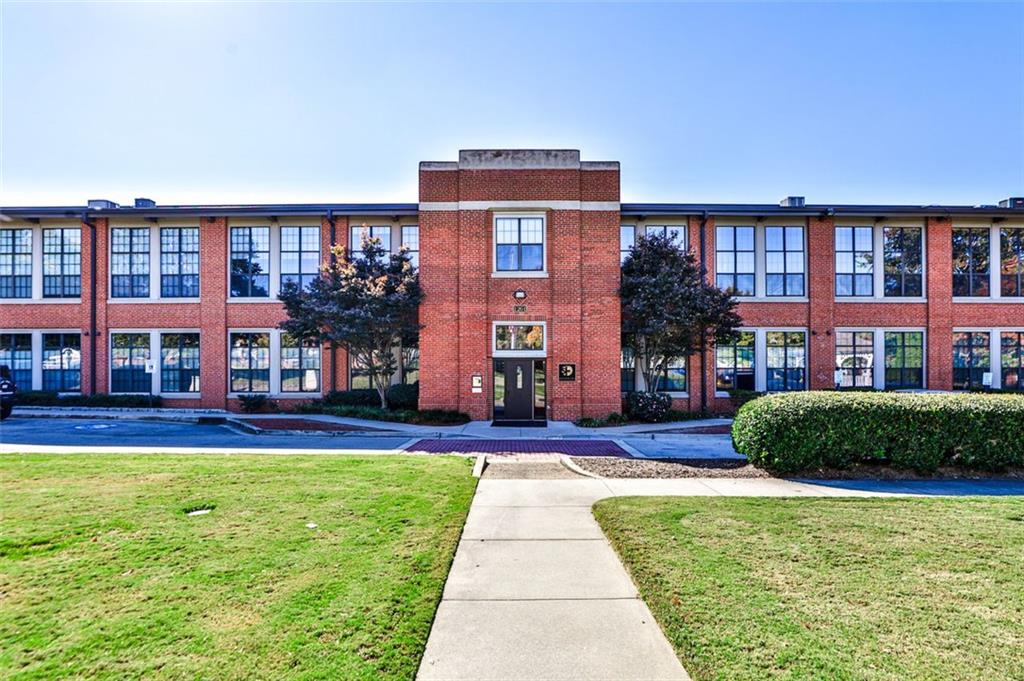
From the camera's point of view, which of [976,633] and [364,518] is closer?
[976,633]

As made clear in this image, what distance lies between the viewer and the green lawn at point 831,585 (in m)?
3.31

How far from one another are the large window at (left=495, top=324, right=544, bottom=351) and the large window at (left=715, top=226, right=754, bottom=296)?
862 cm

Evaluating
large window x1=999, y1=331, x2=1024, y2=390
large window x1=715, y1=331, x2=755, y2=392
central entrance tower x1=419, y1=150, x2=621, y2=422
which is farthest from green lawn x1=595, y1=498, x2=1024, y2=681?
large window x1=999, y1=331, x2=1024, y2=390

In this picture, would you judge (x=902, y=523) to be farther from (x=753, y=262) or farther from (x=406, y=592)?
(x=753, y=262)

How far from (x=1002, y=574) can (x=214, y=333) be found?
77.7ft

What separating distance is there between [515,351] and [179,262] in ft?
50.3

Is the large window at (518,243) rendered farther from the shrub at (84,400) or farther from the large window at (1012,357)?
the large window at (1012,357)

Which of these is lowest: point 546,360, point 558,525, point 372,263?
point 558,525

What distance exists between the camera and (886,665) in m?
3.24

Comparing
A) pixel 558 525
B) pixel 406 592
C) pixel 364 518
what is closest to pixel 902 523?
pixel 558 525

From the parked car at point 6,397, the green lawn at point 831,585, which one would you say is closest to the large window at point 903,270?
the green lawn at point 831,585

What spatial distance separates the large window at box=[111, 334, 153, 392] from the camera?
20.7 m

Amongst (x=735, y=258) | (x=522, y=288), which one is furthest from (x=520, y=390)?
(x=735, y=258)

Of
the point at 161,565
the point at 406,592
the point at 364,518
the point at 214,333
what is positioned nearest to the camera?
the point at 406,592
